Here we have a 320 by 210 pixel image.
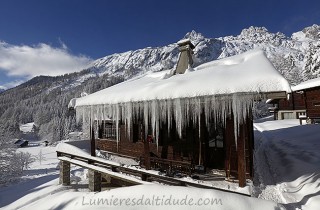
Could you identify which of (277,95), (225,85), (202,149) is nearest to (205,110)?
(225,85)

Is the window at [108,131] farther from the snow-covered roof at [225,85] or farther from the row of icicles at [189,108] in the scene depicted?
the snow-covered roof at [225,85]

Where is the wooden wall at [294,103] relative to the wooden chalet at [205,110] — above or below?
above

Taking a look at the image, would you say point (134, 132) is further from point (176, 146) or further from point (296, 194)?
point (296, 194)

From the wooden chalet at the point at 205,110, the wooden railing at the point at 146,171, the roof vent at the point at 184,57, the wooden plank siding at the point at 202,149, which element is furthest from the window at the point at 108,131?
the roof vent at the point at 184,57

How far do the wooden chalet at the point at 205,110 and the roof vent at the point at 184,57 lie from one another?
10.5 ft

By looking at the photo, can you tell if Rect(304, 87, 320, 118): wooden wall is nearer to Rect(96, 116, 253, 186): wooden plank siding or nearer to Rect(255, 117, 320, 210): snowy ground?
Rect(255, 117, 320, 210): snowy ground

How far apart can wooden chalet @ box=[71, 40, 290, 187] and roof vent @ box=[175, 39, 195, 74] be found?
3194mm

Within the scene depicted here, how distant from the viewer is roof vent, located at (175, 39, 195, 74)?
587 inches

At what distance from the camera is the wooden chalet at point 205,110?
7.38 meters

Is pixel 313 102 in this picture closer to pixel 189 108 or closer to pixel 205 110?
pixel 189 108

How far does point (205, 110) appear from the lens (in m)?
8.17

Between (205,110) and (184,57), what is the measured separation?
7753mm

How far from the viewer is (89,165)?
1202cm

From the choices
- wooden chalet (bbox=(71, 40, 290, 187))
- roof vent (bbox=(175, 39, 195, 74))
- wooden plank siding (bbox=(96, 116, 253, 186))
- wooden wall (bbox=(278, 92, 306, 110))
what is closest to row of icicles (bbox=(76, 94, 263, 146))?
wooden chalet (bbox=(71, 40, 290, 187))
